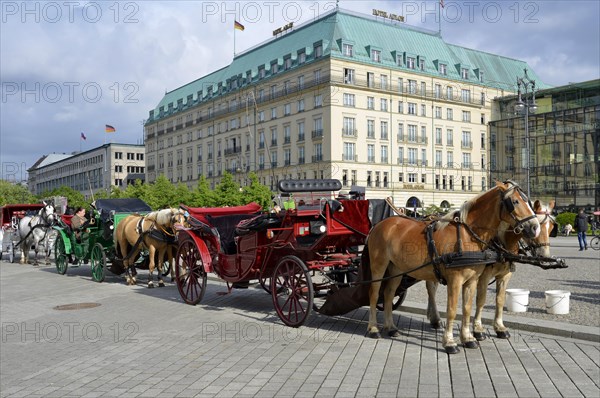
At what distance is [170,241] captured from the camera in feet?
46.4

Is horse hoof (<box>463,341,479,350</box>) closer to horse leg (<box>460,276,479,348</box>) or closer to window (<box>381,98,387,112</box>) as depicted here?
horse leg (<box>460,276,479,348</box>)

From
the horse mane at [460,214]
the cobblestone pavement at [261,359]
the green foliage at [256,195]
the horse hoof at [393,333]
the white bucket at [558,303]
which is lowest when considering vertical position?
the cobblestone pavement at [261,359]

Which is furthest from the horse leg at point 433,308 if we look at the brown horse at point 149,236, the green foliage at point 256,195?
the green foliage at point 256,195

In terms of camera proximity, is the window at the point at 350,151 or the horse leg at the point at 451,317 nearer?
the horse leg at the point at 451,317

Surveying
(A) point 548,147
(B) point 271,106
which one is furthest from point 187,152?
(A) point 548,147

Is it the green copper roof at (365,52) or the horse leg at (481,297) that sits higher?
Result: the green copper roof at (365,52)

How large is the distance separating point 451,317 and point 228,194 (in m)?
50.2

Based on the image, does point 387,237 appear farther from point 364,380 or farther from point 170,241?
point 170,241

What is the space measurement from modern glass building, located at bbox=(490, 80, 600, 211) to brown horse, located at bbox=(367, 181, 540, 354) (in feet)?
161

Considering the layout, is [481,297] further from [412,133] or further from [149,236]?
[412,133]

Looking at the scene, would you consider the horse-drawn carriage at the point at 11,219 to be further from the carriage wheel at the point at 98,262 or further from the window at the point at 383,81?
the window at the point at 383,81

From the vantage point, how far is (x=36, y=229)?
73.9ft

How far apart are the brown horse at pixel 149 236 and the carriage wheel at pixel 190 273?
738 millimetres

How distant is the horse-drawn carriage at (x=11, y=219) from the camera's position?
2584 cm
